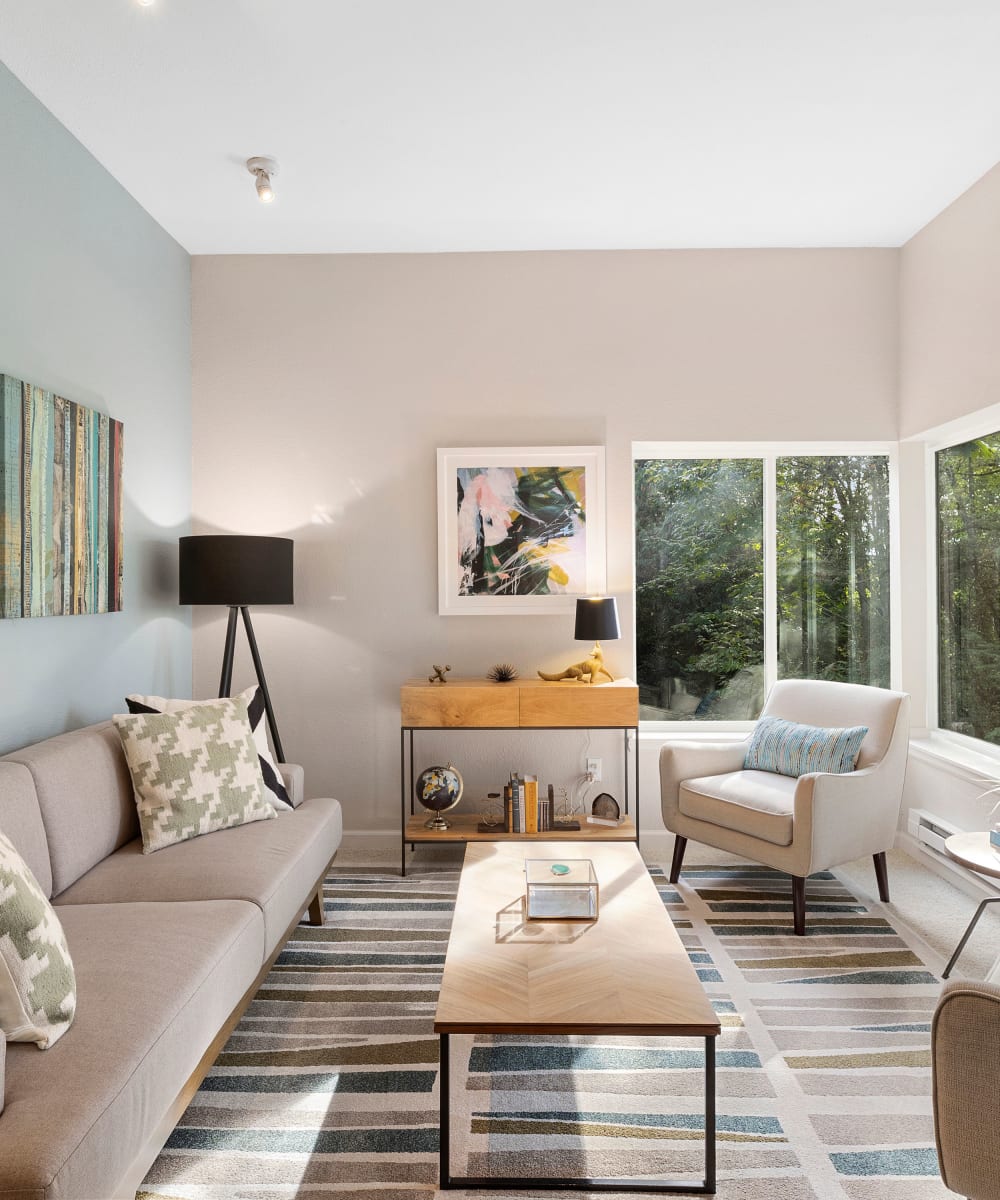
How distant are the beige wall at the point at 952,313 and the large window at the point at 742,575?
1.71 feet

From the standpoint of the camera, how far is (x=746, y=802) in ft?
10.1

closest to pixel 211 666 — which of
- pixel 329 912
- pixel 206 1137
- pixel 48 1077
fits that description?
pixel 329 912

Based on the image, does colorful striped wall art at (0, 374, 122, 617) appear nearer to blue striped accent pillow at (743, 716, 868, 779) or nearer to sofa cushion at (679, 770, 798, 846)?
sofa cushion at (679, 770, 798, 846)

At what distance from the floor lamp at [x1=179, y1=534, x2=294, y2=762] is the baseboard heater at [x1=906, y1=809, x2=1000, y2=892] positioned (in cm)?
280

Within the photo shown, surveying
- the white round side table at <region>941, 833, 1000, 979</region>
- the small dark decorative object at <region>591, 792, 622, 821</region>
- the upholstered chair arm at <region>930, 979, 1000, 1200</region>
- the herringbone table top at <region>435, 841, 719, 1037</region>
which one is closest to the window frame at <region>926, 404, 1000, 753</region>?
the white round side table at <region>941, 833, 1000, 979</region>

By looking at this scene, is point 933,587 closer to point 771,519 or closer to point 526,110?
point 771,519

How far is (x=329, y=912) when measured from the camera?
3070mm

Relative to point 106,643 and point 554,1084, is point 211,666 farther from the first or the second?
point 554,1084

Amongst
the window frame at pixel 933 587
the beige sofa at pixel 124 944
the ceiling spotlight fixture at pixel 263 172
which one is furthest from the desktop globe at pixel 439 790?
the ceiling spotlight fixture at pixel 263 172

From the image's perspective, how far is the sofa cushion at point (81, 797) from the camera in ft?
7.18

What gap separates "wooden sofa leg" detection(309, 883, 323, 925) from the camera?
289 centimetres

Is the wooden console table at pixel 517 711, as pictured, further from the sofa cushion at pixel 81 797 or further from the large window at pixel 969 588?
the large window at pixel 969 588

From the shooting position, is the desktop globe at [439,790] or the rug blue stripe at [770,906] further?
the desktop globe at [439,790]

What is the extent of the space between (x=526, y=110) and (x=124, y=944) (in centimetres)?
273
